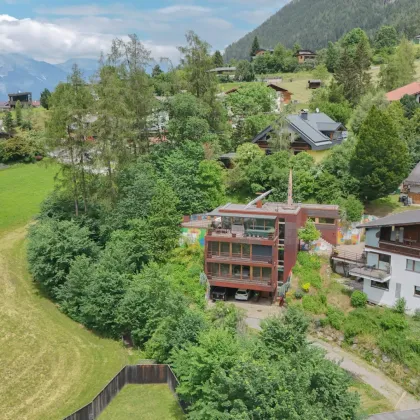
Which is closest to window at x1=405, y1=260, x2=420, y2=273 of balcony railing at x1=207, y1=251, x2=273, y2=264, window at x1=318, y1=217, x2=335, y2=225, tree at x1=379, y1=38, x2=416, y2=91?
window at x1=318, y1=217, x2=335, y2=225

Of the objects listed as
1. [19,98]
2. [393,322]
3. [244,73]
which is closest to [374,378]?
[393,322]

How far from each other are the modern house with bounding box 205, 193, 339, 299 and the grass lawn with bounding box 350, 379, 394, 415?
9663 millimetres

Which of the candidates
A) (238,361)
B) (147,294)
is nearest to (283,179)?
(147,294)

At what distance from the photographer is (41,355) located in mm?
29125

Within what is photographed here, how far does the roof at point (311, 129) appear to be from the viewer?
163ft

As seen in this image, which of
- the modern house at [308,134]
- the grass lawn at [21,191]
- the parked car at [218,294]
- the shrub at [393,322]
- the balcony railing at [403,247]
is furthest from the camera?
the modern house at [308,134]

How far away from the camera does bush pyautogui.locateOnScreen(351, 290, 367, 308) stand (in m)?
31.7

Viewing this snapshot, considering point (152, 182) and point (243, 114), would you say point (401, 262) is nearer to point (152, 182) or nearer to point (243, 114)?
point (152, 182)

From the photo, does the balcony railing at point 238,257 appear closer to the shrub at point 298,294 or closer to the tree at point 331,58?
the shrub at point 298,294

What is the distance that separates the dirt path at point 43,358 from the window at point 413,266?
18.9m

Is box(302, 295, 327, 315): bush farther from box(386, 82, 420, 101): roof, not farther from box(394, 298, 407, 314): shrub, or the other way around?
box(386, 82, 420, 101): roof

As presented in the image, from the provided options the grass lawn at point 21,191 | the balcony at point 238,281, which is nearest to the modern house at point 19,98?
the grass lawn at point 21,191

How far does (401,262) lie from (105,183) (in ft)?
79.1

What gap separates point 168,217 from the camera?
37.0m
